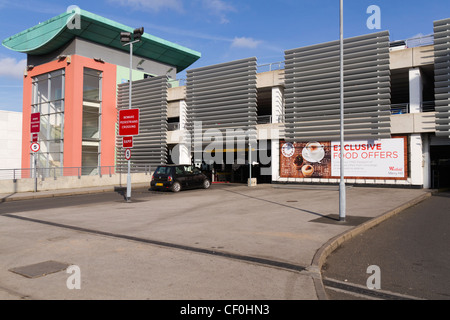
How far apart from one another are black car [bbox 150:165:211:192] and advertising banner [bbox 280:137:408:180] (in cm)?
659

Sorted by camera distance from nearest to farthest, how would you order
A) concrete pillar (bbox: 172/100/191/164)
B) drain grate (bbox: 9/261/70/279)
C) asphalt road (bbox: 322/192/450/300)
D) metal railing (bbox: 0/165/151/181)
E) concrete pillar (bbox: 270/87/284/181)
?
1. asphalt road (bbox: 322/192/450/300)
2. drain grate (bbox: 9/261/70/279)
3. metal railing (bbox: 0/165/151/181)
4. concrete pillar (bbox: 270/87/284/181)
5. concrete pillar (bbox: 172/100/191/164)

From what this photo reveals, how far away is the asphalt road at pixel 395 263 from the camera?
4.54 metres

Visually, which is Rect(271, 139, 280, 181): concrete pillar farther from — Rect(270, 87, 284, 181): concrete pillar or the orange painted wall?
the orange painted wall

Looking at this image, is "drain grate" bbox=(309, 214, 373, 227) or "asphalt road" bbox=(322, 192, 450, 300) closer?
"asphalt road" bbox=(322, 192, 450, 300)

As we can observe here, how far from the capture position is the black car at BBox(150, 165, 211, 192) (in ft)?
64.8

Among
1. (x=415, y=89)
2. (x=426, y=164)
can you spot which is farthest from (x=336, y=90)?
(x=426, y=164)

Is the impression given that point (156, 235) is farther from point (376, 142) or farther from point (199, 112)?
point (199, 112)

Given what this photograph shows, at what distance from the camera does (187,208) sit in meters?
12.7

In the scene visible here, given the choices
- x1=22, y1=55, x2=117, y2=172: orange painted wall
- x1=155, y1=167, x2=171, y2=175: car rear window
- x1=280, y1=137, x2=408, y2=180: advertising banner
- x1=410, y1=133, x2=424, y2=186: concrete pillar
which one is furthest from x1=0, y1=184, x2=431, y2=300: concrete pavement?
x1=22, y1=55, x2=117, y2=172: orange painted wall

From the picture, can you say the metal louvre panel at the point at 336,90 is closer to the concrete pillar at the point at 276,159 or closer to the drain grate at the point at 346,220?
the concrete pillar at the point at 276,159

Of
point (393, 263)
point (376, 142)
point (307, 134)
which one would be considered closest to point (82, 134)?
point (307, 134)

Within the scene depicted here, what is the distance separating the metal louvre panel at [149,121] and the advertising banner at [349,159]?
11.4 meters

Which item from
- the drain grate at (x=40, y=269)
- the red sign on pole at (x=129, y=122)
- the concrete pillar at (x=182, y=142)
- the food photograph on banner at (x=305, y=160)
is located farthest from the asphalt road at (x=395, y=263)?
the concrete pillar at (x=182, y=142)
